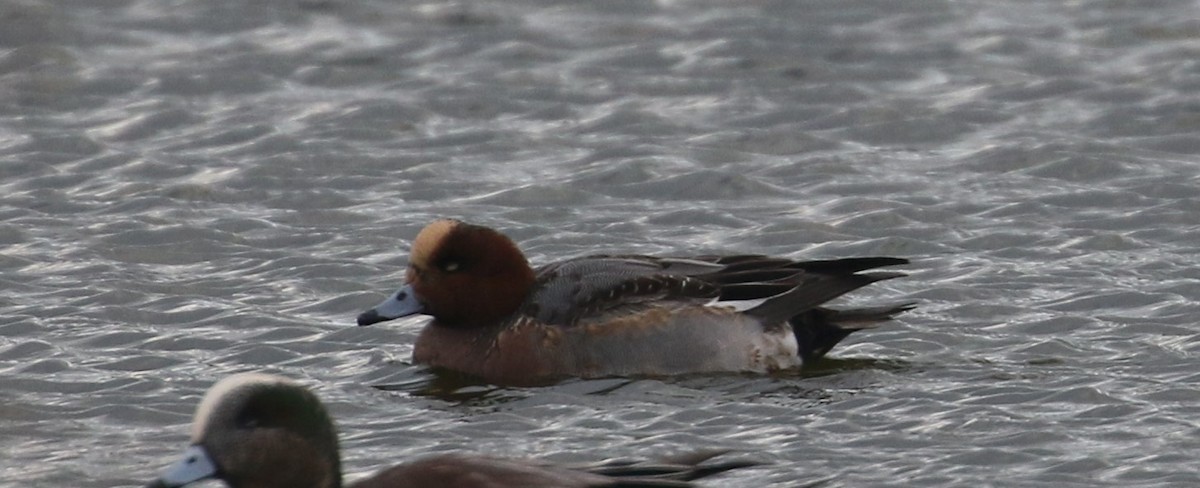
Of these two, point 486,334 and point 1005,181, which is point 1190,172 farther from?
point 486,334

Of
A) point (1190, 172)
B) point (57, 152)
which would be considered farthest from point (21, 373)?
point (1190, 172)

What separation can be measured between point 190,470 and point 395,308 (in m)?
3.68

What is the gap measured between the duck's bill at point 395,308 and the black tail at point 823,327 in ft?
5.65

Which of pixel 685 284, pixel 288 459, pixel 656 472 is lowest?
pixel 656 472

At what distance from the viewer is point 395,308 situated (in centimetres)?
1006

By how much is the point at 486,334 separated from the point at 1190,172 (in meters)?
4.64

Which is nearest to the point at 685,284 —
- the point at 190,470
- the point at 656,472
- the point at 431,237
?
the point at 431,237

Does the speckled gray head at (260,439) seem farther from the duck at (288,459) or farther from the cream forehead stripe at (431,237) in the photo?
the cream forehead stripe at (431,237)

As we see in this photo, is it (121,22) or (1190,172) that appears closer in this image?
(1190,172)

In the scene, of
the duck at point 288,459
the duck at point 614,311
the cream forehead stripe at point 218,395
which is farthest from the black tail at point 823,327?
the cream forehead stripe at point 218,395

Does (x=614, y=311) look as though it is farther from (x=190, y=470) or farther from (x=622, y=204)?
(x=190, y=470)

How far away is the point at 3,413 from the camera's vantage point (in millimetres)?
8969

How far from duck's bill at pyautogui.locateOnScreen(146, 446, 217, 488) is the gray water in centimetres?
174

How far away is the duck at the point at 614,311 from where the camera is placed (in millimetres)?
9984
